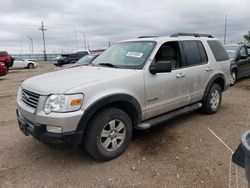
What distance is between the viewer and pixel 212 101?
17.5 feet

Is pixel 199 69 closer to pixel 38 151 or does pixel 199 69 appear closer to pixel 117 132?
pixel 117 132

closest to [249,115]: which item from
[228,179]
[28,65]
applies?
[228,179]

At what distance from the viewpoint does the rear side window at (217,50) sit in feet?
17.1

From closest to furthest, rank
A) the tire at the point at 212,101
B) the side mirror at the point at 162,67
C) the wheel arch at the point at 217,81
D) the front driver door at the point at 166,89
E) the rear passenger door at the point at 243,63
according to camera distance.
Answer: the side mirror at the point at 162,67
the front driver door at the point at 166,89
the wheel arch at the point at 217,81
the tire at the point at 212,101
the rear passenger door at the point at 243,63

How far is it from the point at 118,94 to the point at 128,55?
110 cm

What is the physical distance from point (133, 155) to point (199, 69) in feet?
7.69

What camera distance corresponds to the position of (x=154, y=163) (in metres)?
3.28

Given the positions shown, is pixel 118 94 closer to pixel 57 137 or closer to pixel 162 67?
→ pixel 162 67

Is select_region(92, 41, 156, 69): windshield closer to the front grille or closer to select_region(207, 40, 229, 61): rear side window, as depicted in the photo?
the front grille

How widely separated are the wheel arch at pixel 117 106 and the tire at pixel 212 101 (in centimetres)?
222

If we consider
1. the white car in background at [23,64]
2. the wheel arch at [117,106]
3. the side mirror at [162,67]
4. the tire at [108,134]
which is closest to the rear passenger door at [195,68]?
the side mirror at [162,67]

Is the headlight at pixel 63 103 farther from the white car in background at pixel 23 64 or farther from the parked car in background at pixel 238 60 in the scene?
the white car in background at pixel 23 64

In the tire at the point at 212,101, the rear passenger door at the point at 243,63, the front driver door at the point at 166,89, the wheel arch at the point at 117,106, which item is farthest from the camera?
the rear passenger door at the point at 243,63

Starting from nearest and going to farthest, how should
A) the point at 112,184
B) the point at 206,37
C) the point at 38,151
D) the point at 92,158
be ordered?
1. the point at 112,184
2. the point at 92,158
3. the point at 38,151
4. the point at 206,37
